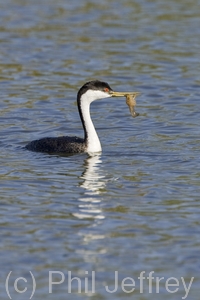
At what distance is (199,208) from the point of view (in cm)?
1075

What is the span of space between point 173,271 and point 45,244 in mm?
1539

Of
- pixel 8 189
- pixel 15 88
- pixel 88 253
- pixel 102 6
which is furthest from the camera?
pixel 102 6

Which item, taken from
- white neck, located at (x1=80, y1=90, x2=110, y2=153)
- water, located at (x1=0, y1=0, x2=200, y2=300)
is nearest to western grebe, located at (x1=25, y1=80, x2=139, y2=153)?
white neck, located at (x1=80, y1=90, x2=110, y2=153)

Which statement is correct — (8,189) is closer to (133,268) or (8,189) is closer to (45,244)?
(45,244)

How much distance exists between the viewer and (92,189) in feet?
38.5

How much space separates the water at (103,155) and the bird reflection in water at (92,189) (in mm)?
29

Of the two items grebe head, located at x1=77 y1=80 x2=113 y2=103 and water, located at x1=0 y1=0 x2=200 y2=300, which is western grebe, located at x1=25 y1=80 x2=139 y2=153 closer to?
grebe head, located at x1=77 y1=80 x2=113 y2=103

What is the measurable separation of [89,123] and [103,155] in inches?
23.5

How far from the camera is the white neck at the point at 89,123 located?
1377cm

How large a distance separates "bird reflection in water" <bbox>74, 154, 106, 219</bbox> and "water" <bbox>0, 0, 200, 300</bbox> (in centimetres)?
3

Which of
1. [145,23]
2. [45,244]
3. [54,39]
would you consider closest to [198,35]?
[145,23]

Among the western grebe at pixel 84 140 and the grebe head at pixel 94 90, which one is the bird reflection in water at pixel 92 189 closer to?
the western grebe at pixel 84 140

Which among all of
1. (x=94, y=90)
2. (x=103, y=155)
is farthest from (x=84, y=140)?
(x=94, y=90)

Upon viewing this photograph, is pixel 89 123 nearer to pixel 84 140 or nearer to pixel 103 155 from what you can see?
pixel 84 140
